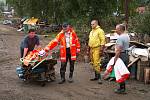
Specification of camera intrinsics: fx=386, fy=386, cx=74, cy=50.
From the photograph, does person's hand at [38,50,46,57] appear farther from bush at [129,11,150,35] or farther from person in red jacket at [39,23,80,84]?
bush at [129,11,150,35]

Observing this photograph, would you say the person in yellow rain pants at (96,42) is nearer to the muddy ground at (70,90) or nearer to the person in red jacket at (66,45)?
the person in red jacket at (66,45)

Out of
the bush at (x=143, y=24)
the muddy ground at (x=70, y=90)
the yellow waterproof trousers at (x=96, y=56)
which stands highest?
the bush at (x=143, y=24)

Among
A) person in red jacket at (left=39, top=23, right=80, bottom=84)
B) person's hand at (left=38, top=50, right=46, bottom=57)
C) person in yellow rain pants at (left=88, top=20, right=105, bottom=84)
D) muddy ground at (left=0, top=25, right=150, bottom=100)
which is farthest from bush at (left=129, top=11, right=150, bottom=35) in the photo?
person's hand at (left=38, top=50, right=46, bottom=57)

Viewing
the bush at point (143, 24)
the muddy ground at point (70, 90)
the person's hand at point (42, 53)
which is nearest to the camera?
the muddy ground at point (70, 90)

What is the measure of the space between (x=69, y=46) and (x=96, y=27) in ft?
3.42

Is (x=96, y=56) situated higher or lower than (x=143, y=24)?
lower

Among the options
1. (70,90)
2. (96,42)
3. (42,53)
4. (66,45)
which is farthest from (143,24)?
(70,90)

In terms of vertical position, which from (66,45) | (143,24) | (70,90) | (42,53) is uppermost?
(143,24)

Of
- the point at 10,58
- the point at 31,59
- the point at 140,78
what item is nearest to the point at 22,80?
the point at 31,59

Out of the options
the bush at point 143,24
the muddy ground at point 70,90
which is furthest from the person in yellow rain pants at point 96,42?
the bush at point 143,24

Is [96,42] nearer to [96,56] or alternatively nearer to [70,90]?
[96,56]

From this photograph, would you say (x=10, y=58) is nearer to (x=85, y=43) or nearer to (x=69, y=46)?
(x=85, y=43)

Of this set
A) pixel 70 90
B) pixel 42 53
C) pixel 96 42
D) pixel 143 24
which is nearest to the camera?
pixel 70 90

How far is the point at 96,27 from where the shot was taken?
39.7 ft
